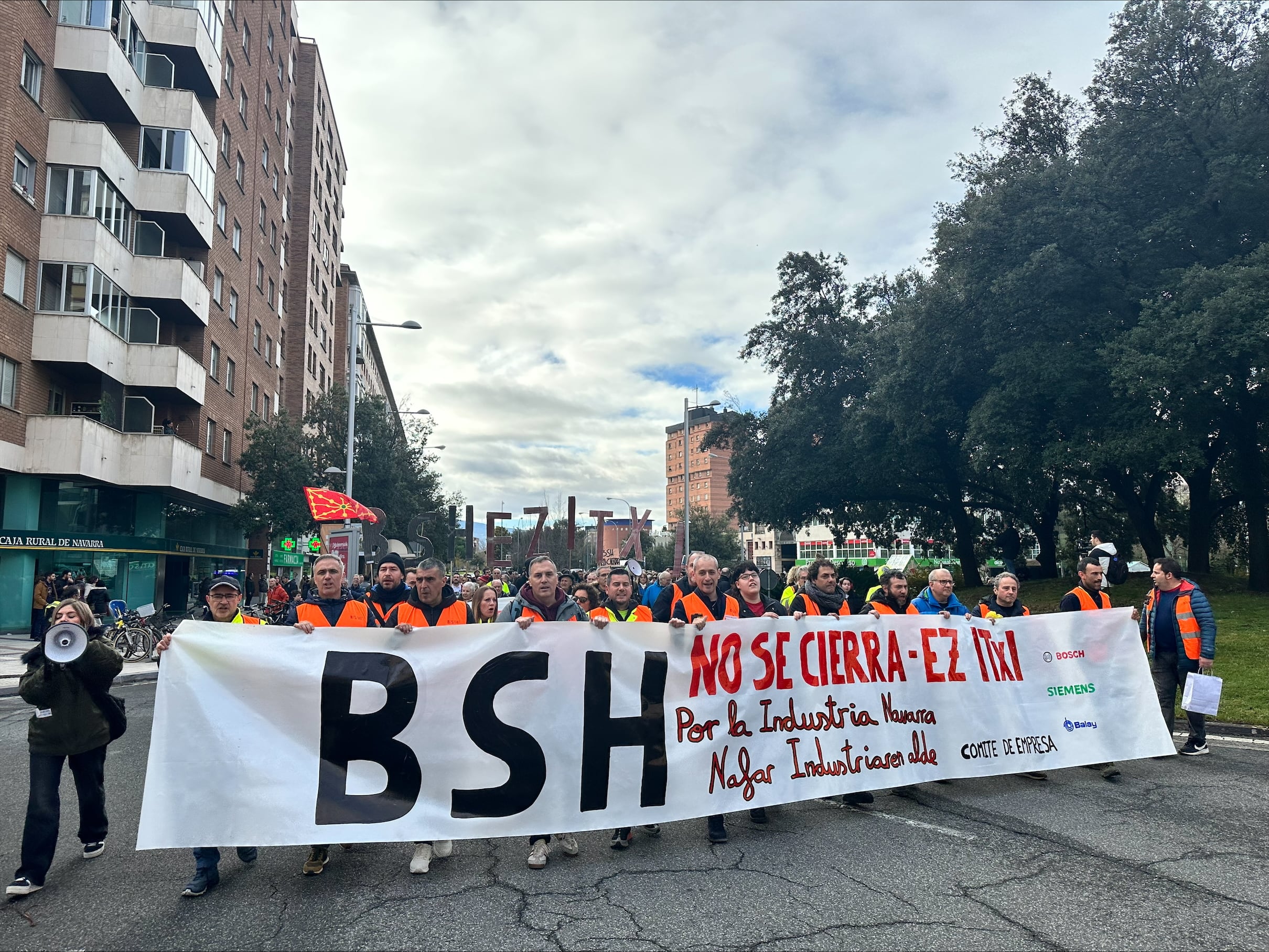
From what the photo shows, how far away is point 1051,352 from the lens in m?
24.6

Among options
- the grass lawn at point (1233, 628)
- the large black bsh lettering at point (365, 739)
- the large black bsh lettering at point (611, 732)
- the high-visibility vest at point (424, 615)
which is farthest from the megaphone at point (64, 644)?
the grass lawn at point (1233, 628)

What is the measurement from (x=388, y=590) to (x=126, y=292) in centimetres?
2550

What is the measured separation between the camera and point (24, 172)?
2389 cm

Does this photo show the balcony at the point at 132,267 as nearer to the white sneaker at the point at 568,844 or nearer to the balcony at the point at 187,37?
the balcony at the point at 187,37

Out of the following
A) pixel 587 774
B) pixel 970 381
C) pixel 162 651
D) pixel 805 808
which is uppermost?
pixel 970 381

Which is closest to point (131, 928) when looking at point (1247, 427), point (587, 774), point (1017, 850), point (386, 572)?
point (587, 774)

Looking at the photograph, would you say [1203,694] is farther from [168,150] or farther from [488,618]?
[168,150]

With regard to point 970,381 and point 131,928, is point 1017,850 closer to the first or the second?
point 131,928

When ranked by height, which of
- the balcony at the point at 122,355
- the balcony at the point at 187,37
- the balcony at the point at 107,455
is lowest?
the balcony at the point at 107,455

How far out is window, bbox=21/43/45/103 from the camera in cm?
2355

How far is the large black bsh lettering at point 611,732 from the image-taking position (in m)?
5.61

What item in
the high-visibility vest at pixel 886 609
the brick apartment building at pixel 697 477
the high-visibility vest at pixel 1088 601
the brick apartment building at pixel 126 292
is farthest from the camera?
the brick apartment building at pixel 697 477

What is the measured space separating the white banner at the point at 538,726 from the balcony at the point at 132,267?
24.3 metres

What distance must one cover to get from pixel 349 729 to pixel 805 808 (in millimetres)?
3279
